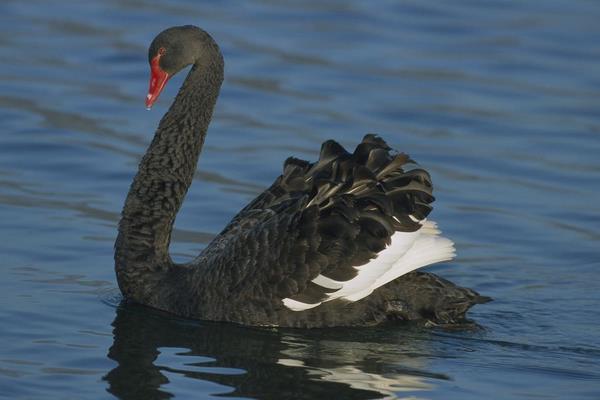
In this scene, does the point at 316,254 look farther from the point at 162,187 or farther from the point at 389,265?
the point at 162,187

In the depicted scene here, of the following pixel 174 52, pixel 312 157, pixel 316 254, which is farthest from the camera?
pixel 312 157

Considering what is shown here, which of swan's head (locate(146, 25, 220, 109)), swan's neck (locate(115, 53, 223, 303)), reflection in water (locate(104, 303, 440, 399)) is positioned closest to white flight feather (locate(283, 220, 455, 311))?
reflection in water (locate(104, 303, 440, 399))

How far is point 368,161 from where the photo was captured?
7.90 m

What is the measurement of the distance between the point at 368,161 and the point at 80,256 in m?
2.20

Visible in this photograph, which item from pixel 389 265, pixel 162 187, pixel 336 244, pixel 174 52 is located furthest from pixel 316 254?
pixel 174 52

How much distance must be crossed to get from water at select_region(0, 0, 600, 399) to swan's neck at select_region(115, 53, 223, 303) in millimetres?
239

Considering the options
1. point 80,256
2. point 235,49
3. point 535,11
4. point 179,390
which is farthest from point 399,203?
point 535,11

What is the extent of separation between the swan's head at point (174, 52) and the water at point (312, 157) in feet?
4.11

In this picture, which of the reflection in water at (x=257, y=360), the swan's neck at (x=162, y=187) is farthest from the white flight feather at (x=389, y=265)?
the swan's neck at (x=162, y=187)

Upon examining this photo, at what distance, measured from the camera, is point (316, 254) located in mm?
7695

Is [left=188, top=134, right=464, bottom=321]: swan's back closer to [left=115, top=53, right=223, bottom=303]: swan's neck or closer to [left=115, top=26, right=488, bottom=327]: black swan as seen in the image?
[left=115, top=26, right=488, bottom=327]: black swan

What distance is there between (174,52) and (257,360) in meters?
2.01

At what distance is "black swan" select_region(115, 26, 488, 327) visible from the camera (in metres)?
7.71

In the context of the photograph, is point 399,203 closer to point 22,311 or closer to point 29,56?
point 22,311
